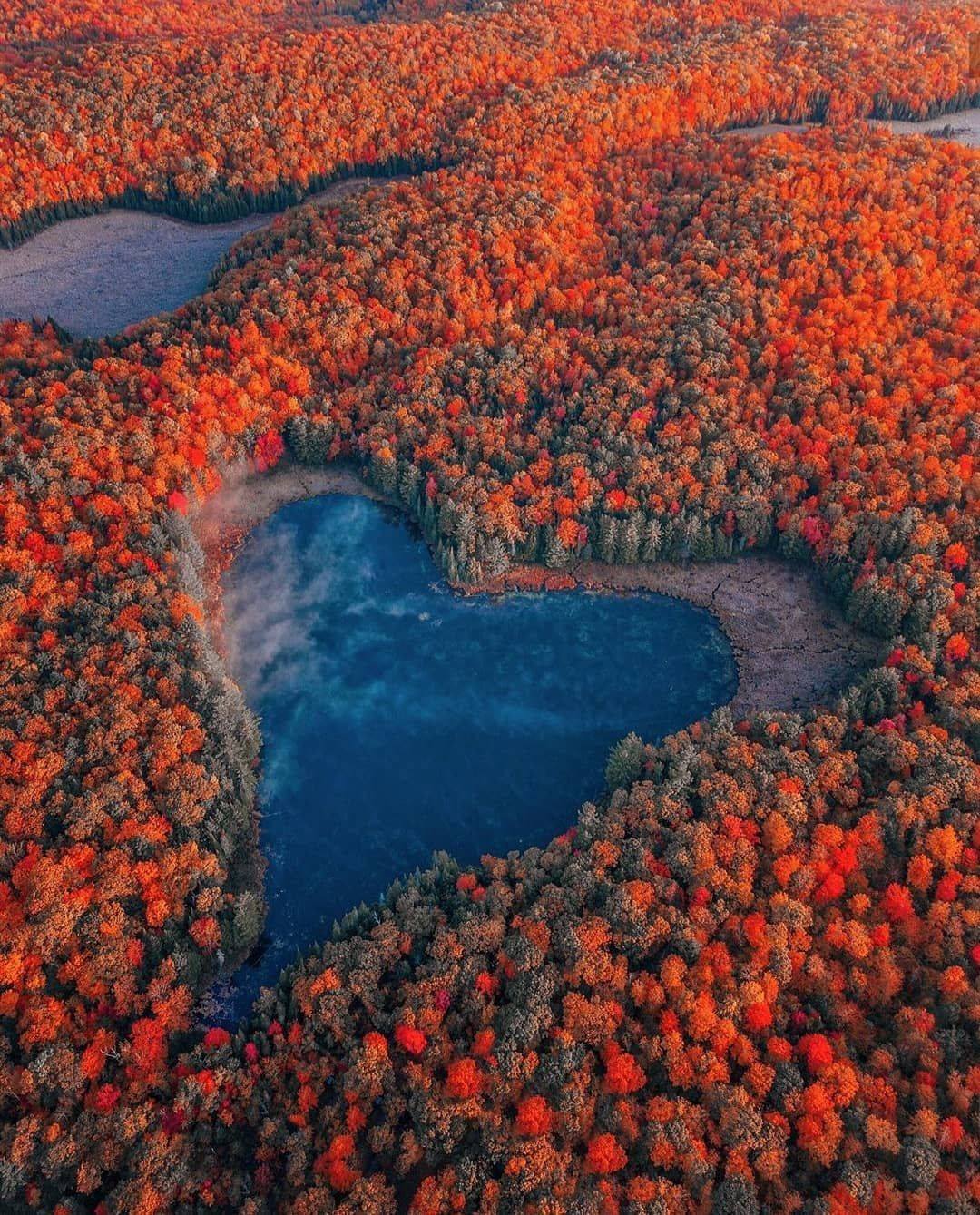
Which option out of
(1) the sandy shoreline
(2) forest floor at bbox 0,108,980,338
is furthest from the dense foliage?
(2) forest floor at bbox 0,108,980,338

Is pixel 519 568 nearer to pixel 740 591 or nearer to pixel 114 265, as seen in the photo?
pixel 740 591

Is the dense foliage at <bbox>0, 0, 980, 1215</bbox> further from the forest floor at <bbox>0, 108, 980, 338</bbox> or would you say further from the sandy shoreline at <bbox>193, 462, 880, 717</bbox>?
the forest floor at <bbox>0, 108, 980, 338</bbox>

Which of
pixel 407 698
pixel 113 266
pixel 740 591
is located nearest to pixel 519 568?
pixel 407 698

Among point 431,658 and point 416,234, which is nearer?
point 431,658

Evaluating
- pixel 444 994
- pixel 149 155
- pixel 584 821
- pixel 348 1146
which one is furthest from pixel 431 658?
pixel 149 155

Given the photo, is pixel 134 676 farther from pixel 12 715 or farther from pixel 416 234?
pixel 416 234
